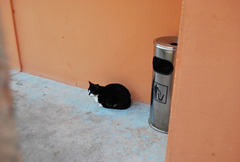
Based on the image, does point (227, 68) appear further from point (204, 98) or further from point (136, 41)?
point (136, 41)

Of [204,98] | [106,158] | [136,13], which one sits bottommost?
[106,158]

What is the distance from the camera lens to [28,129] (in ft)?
10.7

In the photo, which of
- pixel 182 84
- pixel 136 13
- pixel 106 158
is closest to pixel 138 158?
pixel 106 158

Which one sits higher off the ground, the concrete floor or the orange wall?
the orange wall

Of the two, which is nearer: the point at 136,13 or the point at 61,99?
the point at 136,13

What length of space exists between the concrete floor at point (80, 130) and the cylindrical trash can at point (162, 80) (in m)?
0.18

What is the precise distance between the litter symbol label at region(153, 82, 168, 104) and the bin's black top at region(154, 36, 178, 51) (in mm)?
508

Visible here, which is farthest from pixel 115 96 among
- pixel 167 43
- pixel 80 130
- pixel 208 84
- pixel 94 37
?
pixel 208 84

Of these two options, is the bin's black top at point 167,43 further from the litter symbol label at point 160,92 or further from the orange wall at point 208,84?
the orange wall at point 208,84

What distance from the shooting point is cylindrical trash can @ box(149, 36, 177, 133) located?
2871mm

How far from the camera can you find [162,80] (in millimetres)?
3021

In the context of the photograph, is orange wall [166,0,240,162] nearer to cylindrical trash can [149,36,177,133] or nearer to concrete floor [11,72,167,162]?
concrete floor [11,72,167,162]

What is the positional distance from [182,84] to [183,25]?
46 centimetres

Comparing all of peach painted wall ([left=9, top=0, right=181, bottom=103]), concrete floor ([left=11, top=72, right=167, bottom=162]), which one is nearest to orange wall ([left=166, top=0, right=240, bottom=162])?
concrete floor ([left=11, top=72, right=167, bottom=162])
